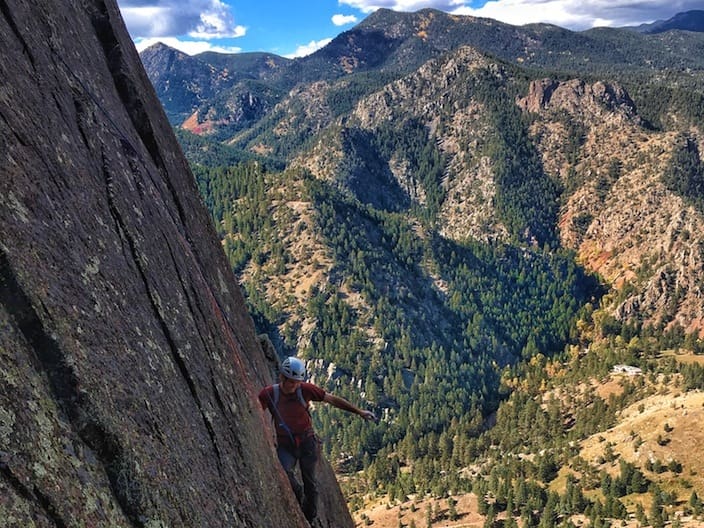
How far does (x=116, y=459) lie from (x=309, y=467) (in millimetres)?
7281

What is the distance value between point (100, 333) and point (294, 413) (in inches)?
230

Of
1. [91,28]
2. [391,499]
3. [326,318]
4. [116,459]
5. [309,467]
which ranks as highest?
[91,28]

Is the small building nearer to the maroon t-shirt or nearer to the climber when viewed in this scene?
the climber

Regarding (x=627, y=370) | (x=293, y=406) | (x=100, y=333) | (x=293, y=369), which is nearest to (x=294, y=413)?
(x=293, y=406)

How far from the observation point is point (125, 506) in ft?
25.0

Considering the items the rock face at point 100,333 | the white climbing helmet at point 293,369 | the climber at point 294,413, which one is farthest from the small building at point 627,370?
the white climbing helmet at point 293,369

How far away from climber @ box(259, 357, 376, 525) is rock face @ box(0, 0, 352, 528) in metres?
0.52

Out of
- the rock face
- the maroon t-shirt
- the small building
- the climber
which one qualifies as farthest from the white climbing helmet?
the small building

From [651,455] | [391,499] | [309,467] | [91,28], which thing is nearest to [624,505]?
[651,455]

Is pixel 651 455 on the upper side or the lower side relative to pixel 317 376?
lower

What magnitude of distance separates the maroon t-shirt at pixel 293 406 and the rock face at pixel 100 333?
0.58 m

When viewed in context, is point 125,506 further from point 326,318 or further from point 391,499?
point 326,318

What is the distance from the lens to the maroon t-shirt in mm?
13141

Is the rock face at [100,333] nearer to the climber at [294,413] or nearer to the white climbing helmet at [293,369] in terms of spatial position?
the climber at [294,413]
